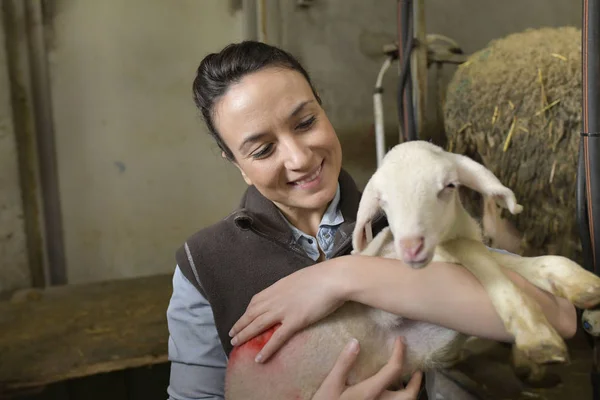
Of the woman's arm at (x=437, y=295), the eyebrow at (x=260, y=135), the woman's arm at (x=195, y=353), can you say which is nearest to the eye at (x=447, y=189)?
the woman's arm at (x=437, y=295)

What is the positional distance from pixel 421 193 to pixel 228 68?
308 mm

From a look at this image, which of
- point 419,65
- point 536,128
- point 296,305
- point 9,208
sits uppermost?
point 419,65

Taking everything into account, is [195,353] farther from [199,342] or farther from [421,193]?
[421,193]

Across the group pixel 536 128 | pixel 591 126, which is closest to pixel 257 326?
pixel 591 126

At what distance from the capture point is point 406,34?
1.04 m

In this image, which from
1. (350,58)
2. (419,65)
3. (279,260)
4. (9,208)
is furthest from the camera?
(9,208)

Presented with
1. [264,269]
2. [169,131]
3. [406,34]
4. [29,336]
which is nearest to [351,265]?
[264,269]

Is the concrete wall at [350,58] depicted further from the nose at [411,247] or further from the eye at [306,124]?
the nose at [411,247]

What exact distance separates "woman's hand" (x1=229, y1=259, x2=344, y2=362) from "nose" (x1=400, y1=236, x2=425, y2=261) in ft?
0.47

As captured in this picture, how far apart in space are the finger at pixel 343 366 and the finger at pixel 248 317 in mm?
108

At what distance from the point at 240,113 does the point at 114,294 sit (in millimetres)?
936

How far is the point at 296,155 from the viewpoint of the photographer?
1.82 feet

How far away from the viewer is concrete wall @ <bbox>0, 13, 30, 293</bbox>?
62.1 inches

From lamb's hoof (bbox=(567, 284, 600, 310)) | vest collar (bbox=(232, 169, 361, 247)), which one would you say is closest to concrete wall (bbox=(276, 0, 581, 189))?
vest collar (bbox=(232, 169, 361, 247))
